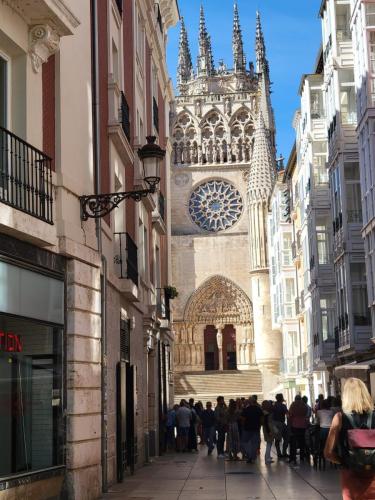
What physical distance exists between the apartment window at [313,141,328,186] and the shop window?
83.4 ft

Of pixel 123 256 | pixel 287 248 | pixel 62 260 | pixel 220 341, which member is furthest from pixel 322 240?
pixel 220 341

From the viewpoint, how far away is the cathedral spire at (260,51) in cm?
7153

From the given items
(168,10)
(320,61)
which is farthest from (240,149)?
(168,10)

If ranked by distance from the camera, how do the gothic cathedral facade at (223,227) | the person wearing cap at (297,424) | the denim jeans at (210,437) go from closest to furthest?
1. the person wearing cap at (297,424)
2. the denim jeans at (210,437)
3. the gothic cathedral facade at (223,227)

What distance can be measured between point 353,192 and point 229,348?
40.4 metres

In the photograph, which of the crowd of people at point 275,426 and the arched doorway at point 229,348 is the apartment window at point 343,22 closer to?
the crowd of people at point 275,426

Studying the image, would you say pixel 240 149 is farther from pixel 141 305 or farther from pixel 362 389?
pixel 362 389

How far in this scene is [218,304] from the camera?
66500 mm

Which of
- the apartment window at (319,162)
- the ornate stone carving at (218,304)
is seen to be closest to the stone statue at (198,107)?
the ornate stone carving at (218,304)

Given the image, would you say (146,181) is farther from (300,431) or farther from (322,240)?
(322,240)

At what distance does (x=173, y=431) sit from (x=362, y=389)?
22.5 m

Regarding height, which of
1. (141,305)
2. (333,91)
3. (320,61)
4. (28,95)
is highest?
A: (320,61)

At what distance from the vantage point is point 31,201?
11.2 m

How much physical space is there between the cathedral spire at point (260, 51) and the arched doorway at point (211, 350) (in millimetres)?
19761
